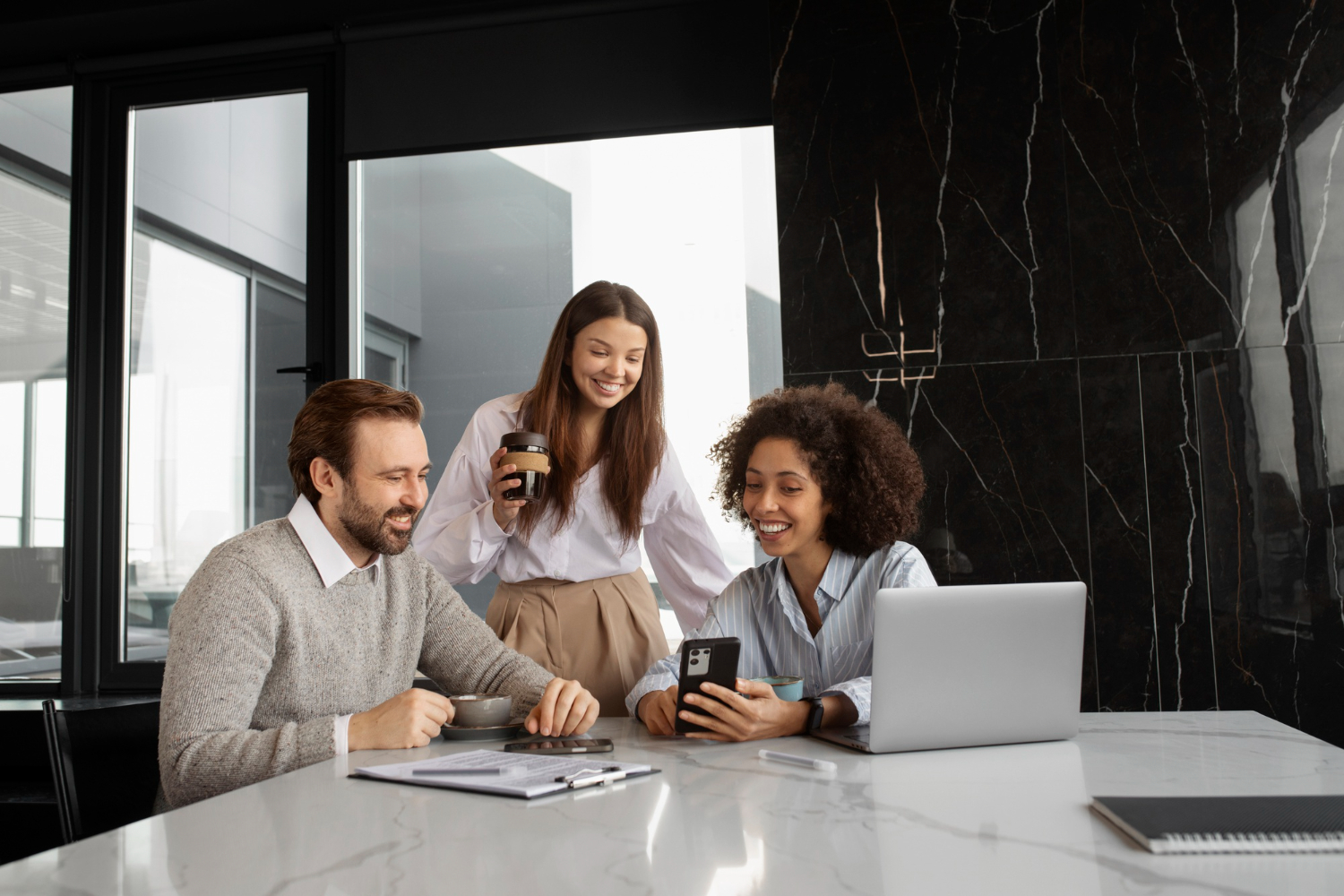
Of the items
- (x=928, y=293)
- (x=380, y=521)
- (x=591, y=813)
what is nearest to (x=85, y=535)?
(x=380, y=521)

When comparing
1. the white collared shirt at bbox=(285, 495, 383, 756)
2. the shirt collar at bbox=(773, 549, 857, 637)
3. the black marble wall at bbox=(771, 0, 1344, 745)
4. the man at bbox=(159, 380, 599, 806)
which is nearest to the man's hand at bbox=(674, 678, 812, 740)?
the man at bbox=(159, 380, 599, 806)

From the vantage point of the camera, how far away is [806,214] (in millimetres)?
3014

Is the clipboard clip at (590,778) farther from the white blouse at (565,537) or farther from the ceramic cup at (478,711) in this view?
the white blouse at (565,537)

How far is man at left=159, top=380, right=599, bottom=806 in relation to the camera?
1.41 metres

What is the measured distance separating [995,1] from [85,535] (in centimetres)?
365

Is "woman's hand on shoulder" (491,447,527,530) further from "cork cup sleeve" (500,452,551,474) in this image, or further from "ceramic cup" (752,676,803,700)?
"ceramic cup" (752,676,803,700)

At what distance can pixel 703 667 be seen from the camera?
151 cm

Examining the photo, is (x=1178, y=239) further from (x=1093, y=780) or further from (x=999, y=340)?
(x=1093, y=780)

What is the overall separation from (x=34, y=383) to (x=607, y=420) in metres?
2.71

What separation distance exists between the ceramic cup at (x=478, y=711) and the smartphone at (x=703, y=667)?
0.29 m

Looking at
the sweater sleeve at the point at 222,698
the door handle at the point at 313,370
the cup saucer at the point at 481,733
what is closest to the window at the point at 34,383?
the door handle at the point at 313,370

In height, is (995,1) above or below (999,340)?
above

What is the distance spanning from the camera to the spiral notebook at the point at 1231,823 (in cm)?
87

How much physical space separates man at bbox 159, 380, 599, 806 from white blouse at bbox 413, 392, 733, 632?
341mm
